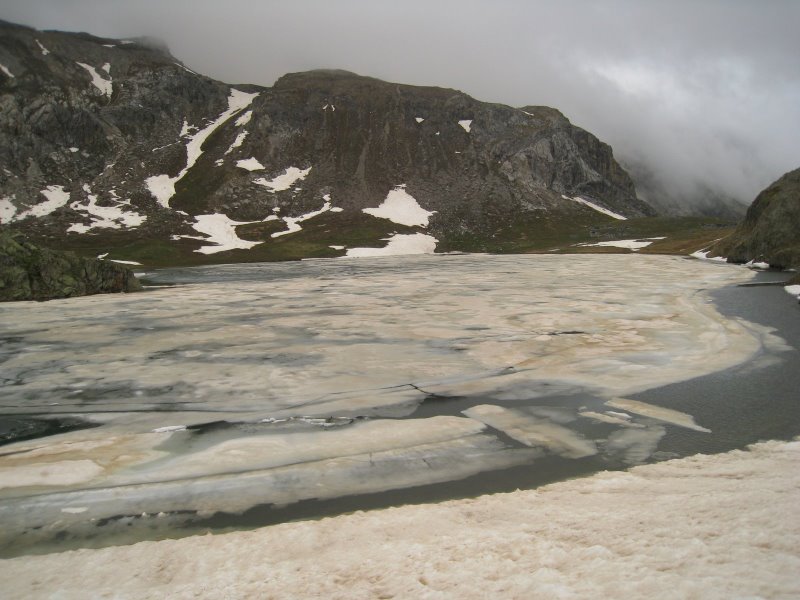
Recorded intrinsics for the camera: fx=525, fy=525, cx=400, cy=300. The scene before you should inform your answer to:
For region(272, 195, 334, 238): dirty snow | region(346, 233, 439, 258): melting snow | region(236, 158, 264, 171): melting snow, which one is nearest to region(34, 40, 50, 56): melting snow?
region(236, 158, 264, 171): melting snow

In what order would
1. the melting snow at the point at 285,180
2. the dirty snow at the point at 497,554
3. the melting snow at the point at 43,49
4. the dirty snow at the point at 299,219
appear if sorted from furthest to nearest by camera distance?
the melting snow at the point at 43,49, the melting snow at the point at 285,180, the dirty snow at the point at 299,219, the dirty snow at the point at 497,554

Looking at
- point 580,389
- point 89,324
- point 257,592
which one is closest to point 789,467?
point 580,389

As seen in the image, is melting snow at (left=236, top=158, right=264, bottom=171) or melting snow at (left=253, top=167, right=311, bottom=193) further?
melting snow at (left=236, top=158, right=264, bottom=171)

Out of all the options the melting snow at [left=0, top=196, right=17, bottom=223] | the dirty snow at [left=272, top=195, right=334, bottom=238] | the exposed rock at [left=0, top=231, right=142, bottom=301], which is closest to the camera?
the exposed rock at [left=0, top=231, right=142, bottom=301]

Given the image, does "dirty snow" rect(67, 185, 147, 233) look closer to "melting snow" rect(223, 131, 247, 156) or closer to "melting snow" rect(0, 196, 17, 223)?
"melting snow" rect(0, 196, 17, 223)

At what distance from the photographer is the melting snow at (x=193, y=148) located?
123750mm

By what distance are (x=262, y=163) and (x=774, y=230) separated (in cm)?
12079

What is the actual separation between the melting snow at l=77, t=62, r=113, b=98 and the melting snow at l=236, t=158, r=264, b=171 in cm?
4273

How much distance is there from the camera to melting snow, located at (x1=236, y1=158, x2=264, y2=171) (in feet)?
449

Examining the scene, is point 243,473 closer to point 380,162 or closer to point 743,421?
point 743,421

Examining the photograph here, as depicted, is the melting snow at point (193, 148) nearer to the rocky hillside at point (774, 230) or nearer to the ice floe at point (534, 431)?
the rocky hillside at point (774, 230)

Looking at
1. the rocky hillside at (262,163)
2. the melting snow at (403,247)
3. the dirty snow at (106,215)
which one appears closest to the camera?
the melting snow at (403,247)

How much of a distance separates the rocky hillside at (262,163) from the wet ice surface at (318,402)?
238 ft

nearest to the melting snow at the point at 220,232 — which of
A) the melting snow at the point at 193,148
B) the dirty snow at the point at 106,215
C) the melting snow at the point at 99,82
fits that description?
the melting snow at the point at 193,148
